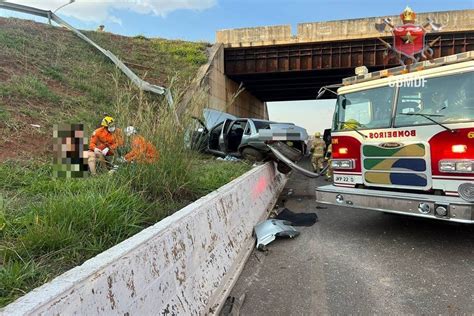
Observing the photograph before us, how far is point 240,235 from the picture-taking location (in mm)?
5281

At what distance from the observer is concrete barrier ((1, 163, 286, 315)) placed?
198 cm

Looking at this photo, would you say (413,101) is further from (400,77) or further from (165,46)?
(165,46)


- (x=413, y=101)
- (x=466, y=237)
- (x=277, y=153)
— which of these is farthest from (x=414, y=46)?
(x=466, y=237)

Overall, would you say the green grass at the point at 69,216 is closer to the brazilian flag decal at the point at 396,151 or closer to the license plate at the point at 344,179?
the license plate at the point at 344,179

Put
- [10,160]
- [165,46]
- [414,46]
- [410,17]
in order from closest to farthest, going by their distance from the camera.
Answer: [10,160]
[414,46]
[410,17]
[165,46]

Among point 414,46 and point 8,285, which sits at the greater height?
point 414,46

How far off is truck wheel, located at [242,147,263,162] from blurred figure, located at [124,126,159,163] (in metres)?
6.12

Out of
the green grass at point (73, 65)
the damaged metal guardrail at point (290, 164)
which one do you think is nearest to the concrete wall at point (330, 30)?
the green grass at point (73, 65)

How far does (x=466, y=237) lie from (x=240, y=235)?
10.5 feet

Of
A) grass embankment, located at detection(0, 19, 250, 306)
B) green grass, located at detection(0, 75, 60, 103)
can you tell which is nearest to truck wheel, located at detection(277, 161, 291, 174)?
grass embankment, located at detection(0, 19, 250, 306)

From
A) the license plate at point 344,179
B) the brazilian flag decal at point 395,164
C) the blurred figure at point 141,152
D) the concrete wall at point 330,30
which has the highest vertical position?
the concrete wall at point 330,30

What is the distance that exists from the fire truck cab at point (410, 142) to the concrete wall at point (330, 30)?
2076 centimetres

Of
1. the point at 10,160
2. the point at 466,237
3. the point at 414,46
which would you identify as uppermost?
the point at 414,46

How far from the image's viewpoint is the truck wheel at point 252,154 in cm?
1056
